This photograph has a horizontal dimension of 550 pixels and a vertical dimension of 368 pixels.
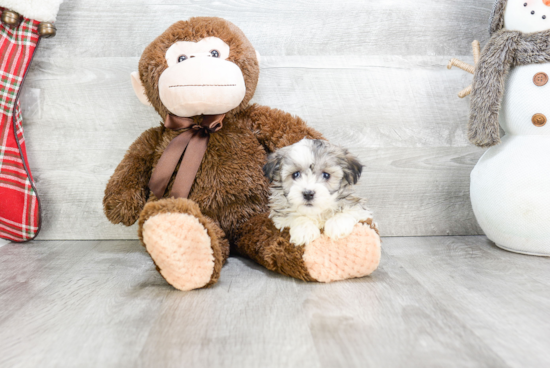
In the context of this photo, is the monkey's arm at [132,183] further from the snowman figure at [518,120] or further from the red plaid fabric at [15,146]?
the snowman figure at [518,120]

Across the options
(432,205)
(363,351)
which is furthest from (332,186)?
(432,205)

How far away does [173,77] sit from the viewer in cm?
108

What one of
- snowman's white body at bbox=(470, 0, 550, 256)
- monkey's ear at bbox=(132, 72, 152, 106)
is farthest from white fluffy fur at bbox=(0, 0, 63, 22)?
snowman's white body at bbox=(470, 0, 550, 256)

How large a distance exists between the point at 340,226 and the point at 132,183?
572 millimetres

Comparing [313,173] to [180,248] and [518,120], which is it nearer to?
[180,248]

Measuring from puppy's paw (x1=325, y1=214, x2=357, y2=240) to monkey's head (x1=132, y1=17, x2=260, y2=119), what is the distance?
40 cm

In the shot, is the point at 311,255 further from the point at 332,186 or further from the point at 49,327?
the point at 49,327

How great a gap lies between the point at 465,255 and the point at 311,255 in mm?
529

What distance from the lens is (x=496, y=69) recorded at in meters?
1.20

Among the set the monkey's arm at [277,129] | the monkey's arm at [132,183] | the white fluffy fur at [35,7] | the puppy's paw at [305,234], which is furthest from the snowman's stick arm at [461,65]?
the white fluffy fur at [35,7]

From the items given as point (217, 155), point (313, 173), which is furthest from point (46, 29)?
point (313, 173)

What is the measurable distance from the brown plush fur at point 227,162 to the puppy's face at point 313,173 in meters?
0.14

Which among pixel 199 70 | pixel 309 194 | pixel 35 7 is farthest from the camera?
pixel 35 7

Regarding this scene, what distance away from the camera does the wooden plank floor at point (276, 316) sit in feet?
2.34
